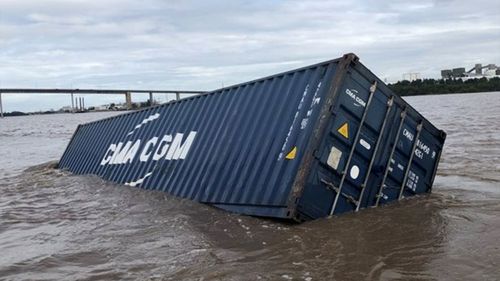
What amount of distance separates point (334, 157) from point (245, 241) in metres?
1.97

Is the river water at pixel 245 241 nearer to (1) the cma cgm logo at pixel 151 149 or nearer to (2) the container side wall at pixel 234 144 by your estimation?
(2) the container side wall at pixel 234 144

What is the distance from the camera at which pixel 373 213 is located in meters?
7.83

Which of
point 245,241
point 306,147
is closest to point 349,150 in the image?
point 306,147

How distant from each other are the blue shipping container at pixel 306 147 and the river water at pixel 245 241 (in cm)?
29

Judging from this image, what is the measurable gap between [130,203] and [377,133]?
15.7 feet

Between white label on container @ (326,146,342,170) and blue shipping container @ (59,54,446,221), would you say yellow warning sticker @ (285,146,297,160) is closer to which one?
blue shipping container @ (59,54,446,221)

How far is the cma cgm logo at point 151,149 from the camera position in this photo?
414 inches

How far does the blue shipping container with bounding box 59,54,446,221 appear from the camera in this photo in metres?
7.48

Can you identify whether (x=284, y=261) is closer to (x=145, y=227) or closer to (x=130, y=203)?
(x=145, y=227)

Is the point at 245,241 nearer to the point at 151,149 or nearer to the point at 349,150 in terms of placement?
the point at 349,150

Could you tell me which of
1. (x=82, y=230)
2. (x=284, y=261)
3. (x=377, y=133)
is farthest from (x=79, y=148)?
(x=284, y=261)

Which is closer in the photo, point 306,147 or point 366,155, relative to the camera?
point 306,147

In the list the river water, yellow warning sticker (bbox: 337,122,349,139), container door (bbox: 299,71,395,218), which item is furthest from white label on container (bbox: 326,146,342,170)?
the river water

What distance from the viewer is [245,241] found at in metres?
6.62
